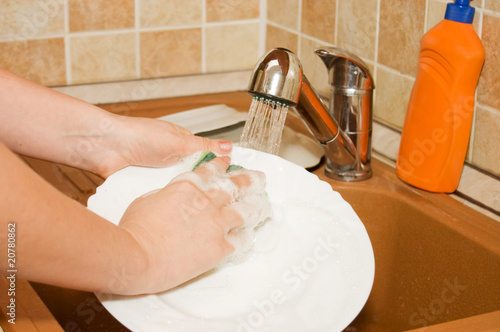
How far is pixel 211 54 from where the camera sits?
133cm

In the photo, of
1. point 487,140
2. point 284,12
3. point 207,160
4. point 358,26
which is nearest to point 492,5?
point 487,140

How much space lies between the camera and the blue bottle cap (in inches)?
33.6

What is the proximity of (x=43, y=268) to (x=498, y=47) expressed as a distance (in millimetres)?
606

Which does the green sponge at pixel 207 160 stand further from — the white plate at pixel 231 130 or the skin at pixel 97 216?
the white plate at pixel 231 130

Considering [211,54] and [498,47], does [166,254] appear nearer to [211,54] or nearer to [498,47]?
[498,47]

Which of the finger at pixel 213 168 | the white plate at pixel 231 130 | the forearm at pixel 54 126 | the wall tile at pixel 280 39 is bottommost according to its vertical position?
the white plate at pixel 231 130

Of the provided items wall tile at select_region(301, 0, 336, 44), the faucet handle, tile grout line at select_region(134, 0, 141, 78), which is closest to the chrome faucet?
the faucet handle

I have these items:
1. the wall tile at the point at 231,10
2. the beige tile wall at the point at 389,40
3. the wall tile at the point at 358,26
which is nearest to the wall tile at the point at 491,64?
the beige tile wall at the point at 389,40

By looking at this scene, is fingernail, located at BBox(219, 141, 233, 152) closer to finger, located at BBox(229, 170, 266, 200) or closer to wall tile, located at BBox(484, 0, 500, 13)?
finger, located at BBox(229, 170, 266, 200)

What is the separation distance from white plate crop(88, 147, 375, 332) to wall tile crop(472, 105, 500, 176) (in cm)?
24

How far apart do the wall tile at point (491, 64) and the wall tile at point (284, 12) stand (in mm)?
478

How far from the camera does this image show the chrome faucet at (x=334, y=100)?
0.83 meters

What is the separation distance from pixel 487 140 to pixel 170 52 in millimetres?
646

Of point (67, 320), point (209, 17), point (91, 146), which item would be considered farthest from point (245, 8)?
point (67, 320)
